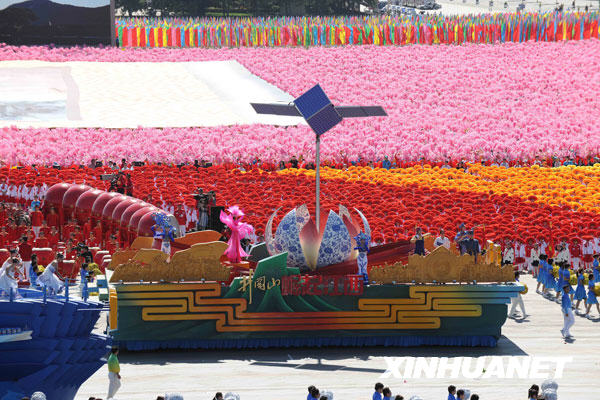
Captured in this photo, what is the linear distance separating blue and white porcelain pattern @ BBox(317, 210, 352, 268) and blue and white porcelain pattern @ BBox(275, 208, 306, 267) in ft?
1.43

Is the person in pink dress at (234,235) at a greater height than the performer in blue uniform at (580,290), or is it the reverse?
the person in pink dress at (234,235)

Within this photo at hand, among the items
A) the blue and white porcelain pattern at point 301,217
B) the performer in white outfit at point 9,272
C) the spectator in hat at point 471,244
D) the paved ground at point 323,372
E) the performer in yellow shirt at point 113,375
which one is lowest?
the paved ground at point 323,372

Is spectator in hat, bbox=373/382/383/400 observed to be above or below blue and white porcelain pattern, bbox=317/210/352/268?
below

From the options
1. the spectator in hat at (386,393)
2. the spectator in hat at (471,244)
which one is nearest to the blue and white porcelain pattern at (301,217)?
the spectator in hat at (471,244)

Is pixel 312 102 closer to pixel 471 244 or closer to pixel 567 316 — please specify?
pixel 471 244

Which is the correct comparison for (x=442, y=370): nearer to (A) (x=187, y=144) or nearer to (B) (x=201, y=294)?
(B) (x=201, y=294)

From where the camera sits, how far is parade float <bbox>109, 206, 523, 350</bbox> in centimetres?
2394

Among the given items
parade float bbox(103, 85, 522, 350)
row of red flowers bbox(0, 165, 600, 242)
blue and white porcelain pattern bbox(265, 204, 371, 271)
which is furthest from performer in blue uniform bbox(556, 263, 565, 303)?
blue and white porcelain pattern bbox(265, 204, 371, 271)

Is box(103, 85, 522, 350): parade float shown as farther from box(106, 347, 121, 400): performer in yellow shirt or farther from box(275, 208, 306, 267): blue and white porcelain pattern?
box(106, 347, 121, 400): performer in yellow shirt

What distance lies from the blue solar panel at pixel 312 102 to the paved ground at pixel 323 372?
5320 mm

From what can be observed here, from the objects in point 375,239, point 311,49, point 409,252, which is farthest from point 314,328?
point 311,49

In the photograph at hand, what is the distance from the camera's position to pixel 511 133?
179ft

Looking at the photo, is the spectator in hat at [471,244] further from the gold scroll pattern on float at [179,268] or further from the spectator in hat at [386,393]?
the spectator in hat at [386,393]

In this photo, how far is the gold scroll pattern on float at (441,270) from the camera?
24.3 meters
